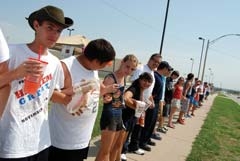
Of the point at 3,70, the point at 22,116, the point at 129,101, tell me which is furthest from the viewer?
the point at 129,101

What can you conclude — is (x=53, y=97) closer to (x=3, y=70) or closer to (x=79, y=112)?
(x=79, y=112)

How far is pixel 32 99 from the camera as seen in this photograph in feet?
8.50

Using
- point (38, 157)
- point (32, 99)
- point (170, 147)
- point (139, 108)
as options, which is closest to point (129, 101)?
point (139, 108)

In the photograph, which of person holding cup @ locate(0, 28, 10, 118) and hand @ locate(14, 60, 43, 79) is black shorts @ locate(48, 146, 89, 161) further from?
hand @ locate(14, 60, 43, 79)

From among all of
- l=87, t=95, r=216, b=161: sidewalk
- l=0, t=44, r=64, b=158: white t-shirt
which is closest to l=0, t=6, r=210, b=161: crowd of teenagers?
l=0, t=44, r=64, b=158: white t-shirt

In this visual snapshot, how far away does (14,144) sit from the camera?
2514 millimetres

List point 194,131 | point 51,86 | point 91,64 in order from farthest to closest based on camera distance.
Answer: point 194,131 < point 91,64 < point 51,86

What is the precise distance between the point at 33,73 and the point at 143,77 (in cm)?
364

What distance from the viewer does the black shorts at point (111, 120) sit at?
457cm

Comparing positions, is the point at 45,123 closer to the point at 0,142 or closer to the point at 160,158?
the point at 0,142

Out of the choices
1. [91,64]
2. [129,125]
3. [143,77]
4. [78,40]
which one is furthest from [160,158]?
[78,40]

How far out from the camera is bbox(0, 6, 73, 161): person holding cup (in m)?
2.48

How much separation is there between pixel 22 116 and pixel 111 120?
2.17 m

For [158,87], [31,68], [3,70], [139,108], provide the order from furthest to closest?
[158,87] → [139,108] → [3,70] → [31,68]
